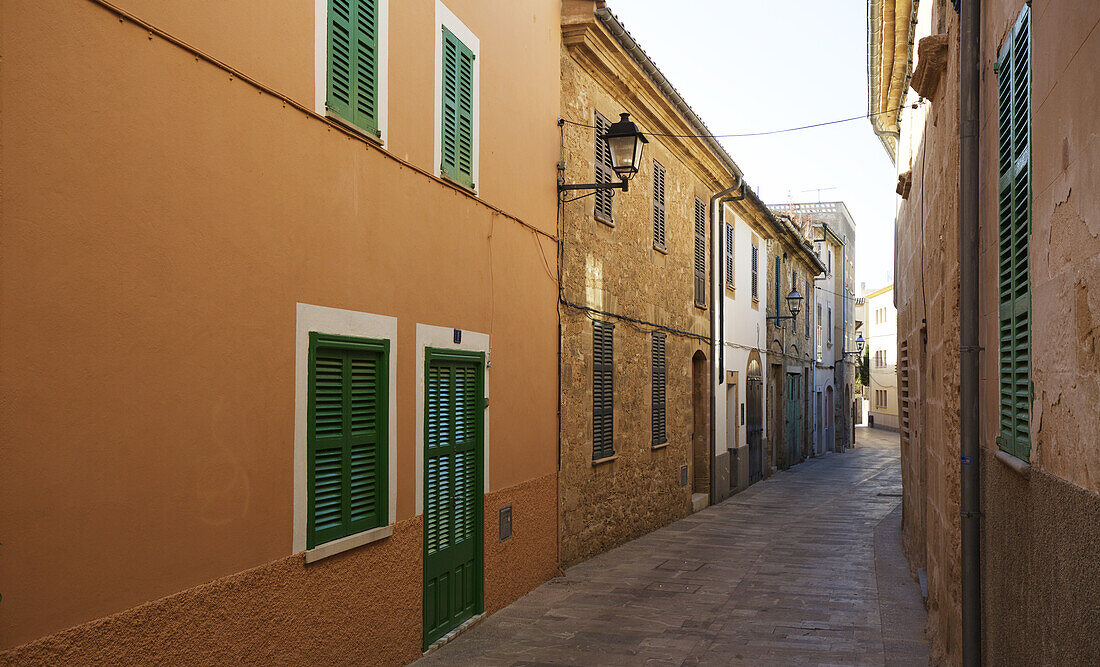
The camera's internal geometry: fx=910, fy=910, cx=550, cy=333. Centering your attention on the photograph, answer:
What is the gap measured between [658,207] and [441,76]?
25.8 feet

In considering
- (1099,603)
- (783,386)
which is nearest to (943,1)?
(1099,603)

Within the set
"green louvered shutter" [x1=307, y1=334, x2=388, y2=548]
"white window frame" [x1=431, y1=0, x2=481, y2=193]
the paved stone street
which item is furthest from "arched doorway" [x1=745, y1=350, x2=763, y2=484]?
"green louvered shutter" [x1=307, y1=334, x2=388, y2=548]

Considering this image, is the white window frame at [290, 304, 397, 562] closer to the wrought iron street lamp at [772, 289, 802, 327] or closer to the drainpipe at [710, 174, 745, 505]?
the drainpipe at [710, 174, 745, 505]

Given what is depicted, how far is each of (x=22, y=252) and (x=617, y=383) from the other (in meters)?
9.77

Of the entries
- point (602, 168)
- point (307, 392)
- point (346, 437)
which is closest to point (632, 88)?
point (602, 168)

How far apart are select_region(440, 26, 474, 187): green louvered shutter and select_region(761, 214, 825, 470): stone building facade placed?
55.1 feet

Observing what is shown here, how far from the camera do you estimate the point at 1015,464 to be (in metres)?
4.14

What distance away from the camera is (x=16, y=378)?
3715 millimetres

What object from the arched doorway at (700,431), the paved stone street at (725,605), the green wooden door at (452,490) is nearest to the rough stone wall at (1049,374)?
the paved stone street at (725,605)

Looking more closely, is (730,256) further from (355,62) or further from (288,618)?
(288,618)

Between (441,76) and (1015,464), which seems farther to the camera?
(441,76)

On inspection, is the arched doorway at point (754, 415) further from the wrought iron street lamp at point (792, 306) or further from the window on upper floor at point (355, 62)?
the window on upper floor at point (355, 62)

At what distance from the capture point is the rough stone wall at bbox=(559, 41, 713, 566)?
11.2 metres

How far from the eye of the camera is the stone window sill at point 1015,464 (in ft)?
12.8
